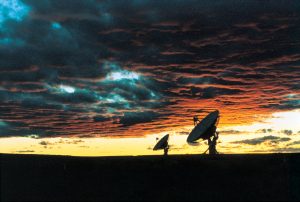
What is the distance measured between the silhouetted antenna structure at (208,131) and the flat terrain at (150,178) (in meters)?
5.81

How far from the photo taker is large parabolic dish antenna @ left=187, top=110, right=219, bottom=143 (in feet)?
88.8

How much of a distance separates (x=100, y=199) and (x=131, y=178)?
6.26 ft

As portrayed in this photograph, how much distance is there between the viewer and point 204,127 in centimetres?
2756

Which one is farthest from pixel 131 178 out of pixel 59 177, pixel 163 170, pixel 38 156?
pixel 38 156

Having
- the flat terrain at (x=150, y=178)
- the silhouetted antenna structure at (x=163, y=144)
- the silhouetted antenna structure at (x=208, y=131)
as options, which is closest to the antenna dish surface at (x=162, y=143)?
the silhouetted antenna structure at (x=163, y=144)

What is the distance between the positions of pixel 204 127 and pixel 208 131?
400 millimetres

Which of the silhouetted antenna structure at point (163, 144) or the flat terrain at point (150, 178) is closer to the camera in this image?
the flat terrain at point (150, 178)

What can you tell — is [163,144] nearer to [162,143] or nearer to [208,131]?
[162,143]

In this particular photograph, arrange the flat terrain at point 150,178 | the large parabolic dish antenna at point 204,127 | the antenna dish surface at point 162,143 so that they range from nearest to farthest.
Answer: the flat terrain at point 150,178 → the large parabolic dish antenna at point 204,127 → the antenna dish surface at point 162,143

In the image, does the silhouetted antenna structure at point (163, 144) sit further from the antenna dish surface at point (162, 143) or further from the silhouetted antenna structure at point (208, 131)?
the silhouetted antenna structure at point (208, 131)

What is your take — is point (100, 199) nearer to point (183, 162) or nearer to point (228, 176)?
point (183, 162)

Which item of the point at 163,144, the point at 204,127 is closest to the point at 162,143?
the point at 163,144

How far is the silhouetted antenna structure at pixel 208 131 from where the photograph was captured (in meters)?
27.2

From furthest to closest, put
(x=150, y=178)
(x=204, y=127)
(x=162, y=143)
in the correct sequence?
(x=162, y=143) < (x=204, y=127) < (x=150, y=178)
